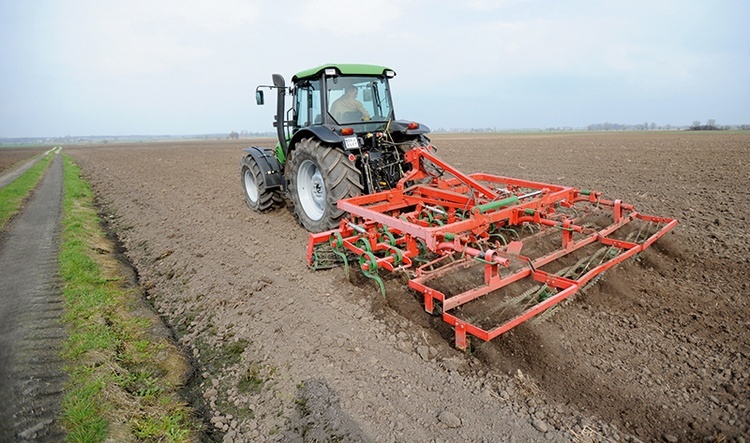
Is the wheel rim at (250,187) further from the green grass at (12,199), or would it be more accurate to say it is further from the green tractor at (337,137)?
the green grass at (12,199)

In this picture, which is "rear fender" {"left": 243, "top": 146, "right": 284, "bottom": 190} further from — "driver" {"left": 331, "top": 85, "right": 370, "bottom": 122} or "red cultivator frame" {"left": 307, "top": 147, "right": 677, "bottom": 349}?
"red cultivator frame" {"left": 307, "top": 147, "right": 677, "bottom": 349}

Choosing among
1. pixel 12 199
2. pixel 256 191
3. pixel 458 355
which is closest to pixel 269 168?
pixel 256 191

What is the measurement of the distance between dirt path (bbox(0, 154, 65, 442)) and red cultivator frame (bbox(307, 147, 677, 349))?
240 centimetres

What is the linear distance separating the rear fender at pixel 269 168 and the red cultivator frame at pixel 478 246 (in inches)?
86.9

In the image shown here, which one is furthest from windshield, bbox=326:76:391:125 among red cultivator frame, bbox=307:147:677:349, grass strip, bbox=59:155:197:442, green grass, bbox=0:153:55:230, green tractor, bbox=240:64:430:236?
green grass, bbox=0:153:55:230

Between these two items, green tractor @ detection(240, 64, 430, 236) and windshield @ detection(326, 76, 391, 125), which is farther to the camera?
windshield @ detection(326, 76, 391, 125)

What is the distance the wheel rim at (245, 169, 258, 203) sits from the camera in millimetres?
7789

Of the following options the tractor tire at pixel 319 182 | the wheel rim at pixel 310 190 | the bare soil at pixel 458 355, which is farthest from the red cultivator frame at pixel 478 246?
the wheel rim at pixel 310 190

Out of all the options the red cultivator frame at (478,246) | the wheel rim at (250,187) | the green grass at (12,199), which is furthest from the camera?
the green grass at (12,199)

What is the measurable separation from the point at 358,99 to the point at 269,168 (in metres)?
1.93

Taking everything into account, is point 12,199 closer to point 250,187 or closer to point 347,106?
point 250,187

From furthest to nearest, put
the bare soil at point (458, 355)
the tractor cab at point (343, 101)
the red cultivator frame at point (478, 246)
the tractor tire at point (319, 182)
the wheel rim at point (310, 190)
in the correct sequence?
1. the wheel rim at point (310, 190)
2. the tractor cab at point (343, 101)
3. the tractor tire at point (319, 182)
4. the red cultivator frame at point (478, 246)
5. the bare soil at point (458, 355)

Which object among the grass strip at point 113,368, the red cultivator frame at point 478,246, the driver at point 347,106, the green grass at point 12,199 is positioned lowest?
the grass strip at point 113,368

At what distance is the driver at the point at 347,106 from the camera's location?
5.91m
